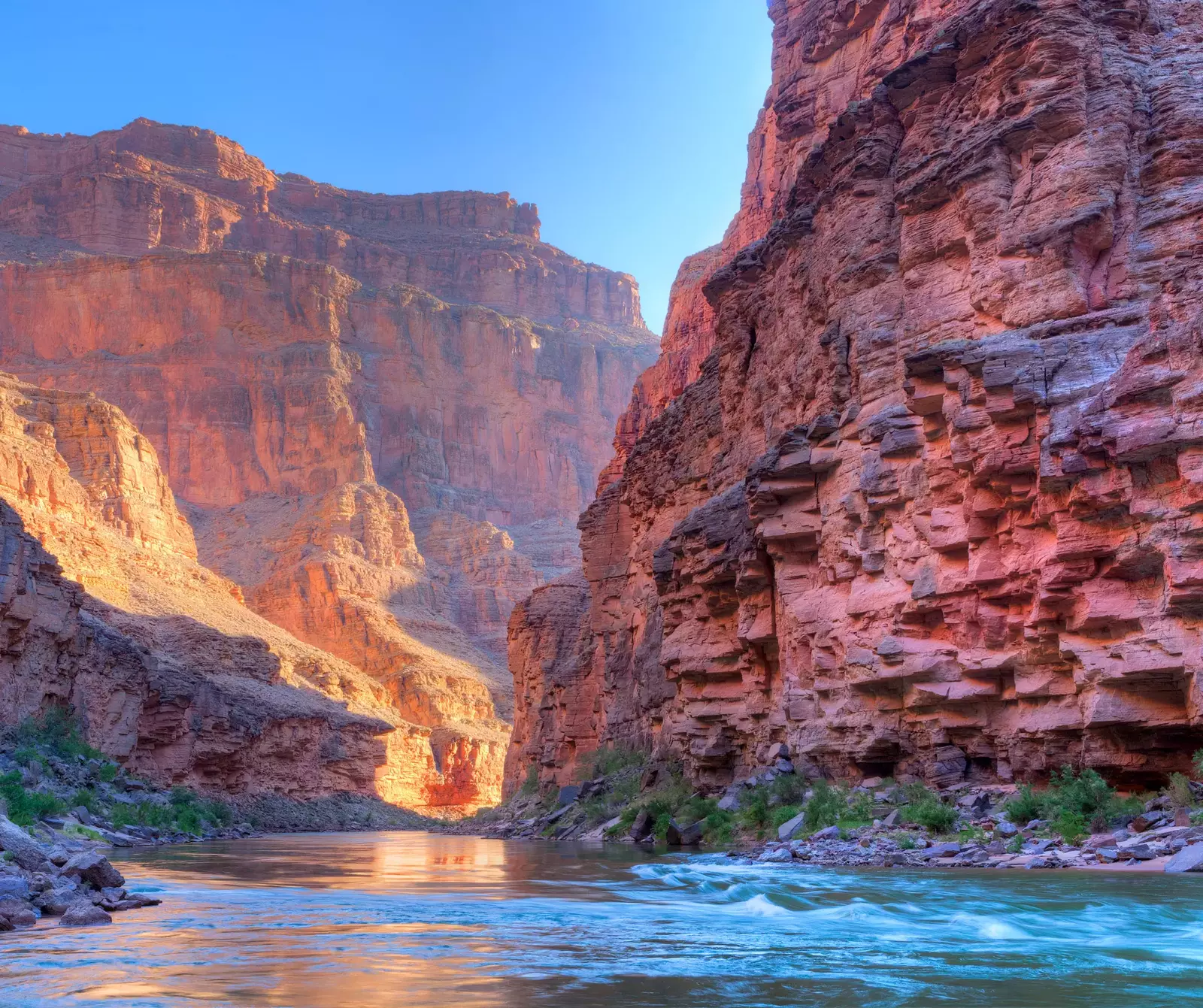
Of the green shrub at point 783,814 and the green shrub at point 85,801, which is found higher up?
the green shrub at point 783,814

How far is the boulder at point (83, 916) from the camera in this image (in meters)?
11.8

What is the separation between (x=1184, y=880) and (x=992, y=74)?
16880 millimetres

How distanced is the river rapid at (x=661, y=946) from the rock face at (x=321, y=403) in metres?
79.7

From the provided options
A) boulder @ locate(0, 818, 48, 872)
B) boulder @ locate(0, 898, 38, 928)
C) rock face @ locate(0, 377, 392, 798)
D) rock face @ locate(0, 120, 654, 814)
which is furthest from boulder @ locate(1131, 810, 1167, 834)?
rock face @ locate(0, 120, 654, 814)

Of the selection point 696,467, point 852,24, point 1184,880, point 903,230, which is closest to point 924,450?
point 903,230

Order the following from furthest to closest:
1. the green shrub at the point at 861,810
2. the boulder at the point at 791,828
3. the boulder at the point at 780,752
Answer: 1. the boulder at the point at 780,752
2. the boulder at the point at 791,828
3. the green shrub at the point at 861,810

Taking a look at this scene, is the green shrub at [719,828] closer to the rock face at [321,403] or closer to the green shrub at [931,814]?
the green shrub at [931,814]

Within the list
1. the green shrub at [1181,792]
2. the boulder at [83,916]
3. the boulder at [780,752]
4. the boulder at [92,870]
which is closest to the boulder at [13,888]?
the boulder at [83,916]

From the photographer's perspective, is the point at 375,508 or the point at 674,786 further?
the point at 375,508

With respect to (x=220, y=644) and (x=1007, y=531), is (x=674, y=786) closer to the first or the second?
(x=1007, y=531)

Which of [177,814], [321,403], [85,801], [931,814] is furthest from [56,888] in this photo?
[321,403]

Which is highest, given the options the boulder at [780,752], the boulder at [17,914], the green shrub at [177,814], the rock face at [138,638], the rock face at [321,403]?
the rock face at [321,403]

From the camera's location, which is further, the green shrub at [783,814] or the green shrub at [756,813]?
the green shrub at [756,813]

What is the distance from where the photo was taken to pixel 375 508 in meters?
141
